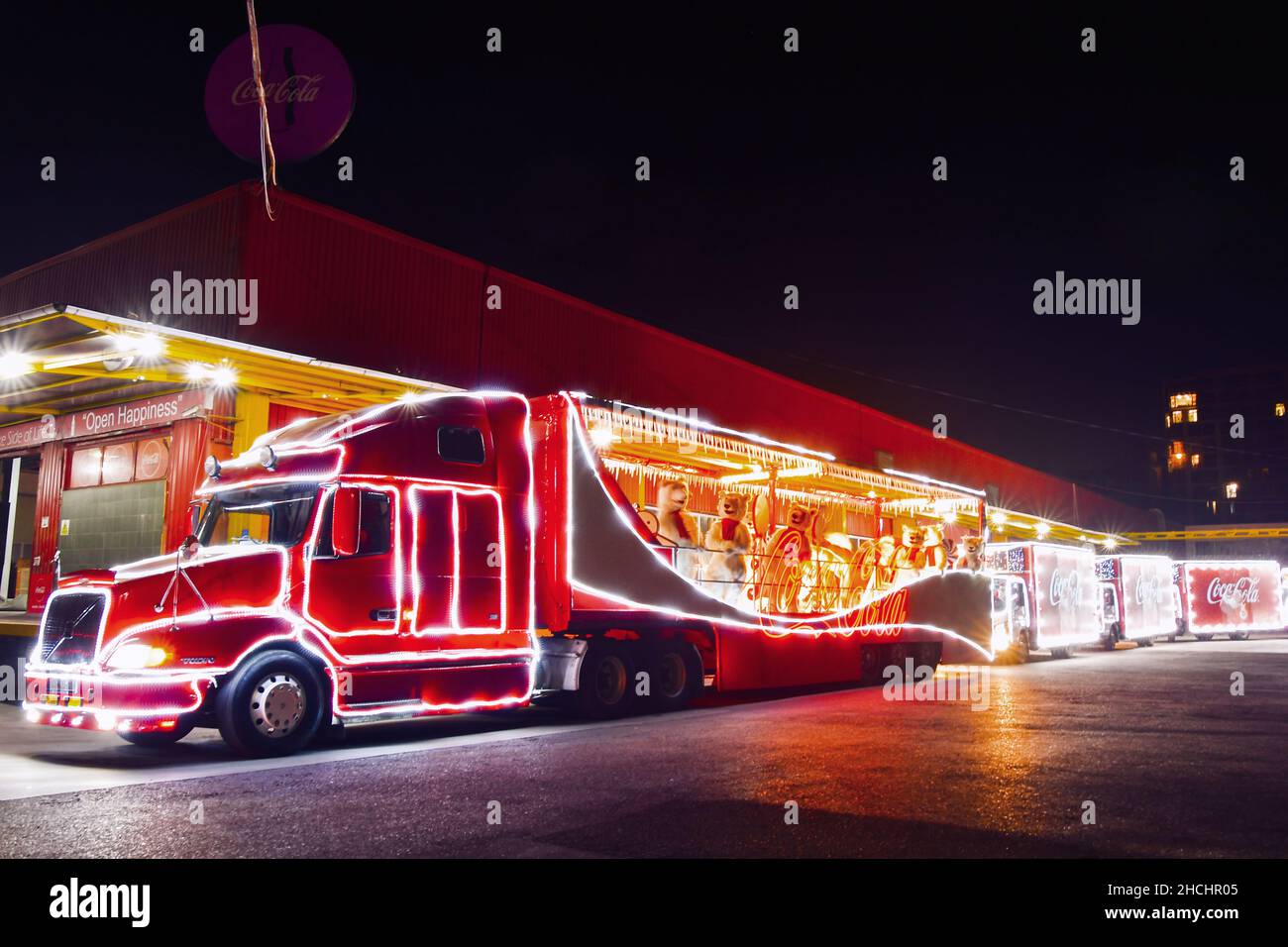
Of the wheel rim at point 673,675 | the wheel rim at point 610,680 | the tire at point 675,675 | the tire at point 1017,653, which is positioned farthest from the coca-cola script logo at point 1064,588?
A: the wheel rim at point 610,680

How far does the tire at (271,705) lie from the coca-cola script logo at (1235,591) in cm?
3951

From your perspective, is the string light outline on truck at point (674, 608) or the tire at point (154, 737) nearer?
the tire at point (154, 737)

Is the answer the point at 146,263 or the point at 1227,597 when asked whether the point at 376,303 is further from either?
the point at 1227,597

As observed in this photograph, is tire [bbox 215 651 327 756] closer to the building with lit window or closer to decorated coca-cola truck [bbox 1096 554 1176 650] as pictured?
decorated coca-cola truck [bbox 1096 554 1176 650]

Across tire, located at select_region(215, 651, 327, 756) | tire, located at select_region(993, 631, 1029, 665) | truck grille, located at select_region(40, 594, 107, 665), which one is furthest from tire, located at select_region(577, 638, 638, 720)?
tire, located at select_region(993, 631, 1029, 665)

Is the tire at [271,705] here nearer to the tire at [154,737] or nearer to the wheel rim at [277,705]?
the wheel rim at [277,705]

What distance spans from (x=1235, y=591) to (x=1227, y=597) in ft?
2.21

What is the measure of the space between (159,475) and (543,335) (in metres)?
8.20

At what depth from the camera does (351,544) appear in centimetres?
1034

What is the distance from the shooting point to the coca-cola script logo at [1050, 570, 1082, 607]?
1096 inches

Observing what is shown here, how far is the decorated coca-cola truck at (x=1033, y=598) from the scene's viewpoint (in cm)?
2619

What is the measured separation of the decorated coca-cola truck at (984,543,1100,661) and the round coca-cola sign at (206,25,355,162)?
1791cm
